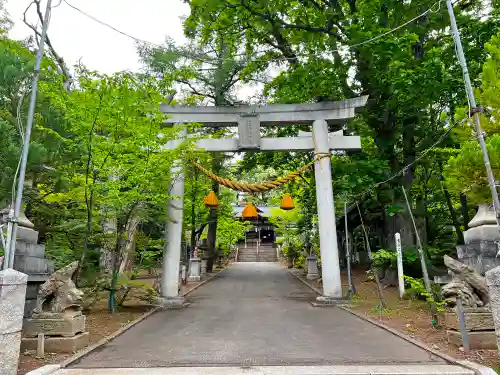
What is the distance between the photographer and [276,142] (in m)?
12.5

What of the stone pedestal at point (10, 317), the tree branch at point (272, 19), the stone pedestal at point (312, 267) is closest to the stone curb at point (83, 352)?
the stone pedestal at point (10, 317)

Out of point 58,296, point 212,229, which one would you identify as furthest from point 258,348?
point 212,229

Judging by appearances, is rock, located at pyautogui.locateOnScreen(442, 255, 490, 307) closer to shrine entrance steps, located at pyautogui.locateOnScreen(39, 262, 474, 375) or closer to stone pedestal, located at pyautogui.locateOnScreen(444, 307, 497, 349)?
stone pedestal, located at pyautogui.locateOnScreen(444, 307, 497, 349)

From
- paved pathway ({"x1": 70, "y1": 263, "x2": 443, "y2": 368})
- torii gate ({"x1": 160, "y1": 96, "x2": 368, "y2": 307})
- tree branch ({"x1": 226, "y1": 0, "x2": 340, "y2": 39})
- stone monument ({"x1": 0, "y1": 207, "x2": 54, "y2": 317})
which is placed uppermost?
tree branch ({"x1": 226, "y1": 0, "x2": 340, "y2": 39})

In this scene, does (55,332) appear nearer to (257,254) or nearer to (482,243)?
(482,243)

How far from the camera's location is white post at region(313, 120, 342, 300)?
38.3ft

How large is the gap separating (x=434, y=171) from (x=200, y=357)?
1534cm

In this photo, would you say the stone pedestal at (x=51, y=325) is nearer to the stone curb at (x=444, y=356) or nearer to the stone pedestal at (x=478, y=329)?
the stone curb at (x=444, y=356)

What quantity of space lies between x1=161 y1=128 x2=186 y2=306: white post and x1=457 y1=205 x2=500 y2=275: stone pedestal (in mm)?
8079

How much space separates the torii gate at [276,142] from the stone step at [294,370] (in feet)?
21.6

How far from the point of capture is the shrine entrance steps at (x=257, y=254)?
4228 centimetres

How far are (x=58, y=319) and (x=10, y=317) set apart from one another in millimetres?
1536

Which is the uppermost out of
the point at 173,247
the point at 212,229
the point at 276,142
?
the point at 276,142

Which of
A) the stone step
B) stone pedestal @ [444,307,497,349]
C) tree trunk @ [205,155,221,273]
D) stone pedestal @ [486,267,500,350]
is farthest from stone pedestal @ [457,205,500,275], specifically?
tree trunk @ [205,155,221,273]
